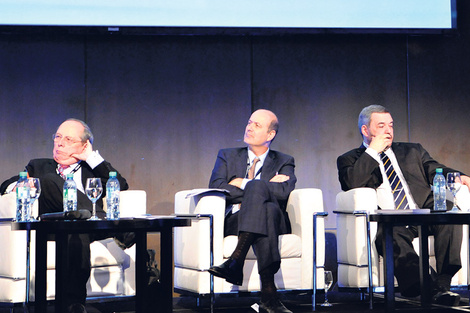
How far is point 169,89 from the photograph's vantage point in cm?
521

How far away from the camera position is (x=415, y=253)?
3.87m

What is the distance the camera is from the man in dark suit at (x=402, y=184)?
3.84 m

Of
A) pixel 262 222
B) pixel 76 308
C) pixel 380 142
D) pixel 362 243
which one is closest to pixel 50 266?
pixel 76 308

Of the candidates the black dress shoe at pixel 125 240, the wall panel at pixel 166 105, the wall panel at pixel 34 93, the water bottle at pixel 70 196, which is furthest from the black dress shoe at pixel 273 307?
the wall panel at pixel 34 93

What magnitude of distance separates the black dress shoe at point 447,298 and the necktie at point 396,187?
0.67 m

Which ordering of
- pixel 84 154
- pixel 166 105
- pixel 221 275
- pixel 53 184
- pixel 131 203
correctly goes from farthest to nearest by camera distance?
pixel 166 105
pixel 84 154
pixel 131 203
pixel 53 184
pixel 221 275

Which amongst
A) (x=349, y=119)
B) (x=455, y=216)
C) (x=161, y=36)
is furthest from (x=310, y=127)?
(x=455, y=216)

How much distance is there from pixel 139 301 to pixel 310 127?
2.75m

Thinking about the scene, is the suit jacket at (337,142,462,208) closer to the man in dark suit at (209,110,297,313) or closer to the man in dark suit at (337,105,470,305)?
the man in dark suit at (337,105,470,305)

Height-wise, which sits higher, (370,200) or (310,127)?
(310,127)

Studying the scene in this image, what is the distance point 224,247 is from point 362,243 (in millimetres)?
877

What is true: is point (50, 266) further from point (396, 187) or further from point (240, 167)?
point (396, 187)

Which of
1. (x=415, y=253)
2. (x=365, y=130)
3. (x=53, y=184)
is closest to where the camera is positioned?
(x=53, y=184)

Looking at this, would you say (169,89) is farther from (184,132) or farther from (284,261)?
(284,261)
